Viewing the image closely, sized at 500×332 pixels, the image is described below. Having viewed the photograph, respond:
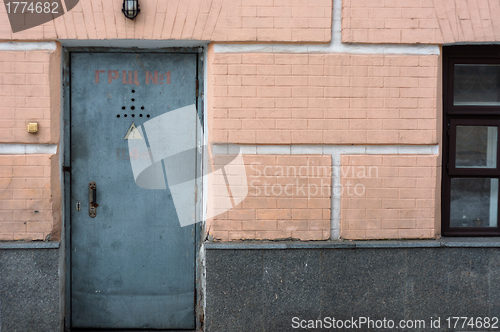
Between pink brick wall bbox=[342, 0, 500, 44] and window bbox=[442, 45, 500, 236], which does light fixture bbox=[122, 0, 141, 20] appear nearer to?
pink brick wall bbox=[342, 0, 500, 44]

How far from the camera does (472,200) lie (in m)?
3.42

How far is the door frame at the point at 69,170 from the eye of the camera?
320 cm

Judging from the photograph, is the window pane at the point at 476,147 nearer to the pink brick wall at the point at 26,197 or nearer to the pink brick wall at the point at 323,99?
the pink brick wall at the point at 323,99

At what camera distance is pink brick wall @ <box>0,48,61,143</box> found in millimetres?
2988

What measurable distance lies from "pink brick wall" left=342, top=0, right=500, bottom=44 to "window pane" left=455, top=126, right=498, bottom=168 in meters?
0.83

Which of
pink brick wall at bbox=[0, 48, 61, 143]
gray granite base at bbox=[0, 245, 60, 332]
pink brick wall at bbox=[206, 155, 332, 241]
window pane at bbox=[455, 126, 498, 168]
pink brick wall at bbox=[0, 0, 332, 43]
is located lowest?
gray granite base at bbox=[0, 245, 60, 332]

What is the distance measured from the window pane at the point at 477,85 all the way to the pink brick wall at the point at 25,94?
371cm

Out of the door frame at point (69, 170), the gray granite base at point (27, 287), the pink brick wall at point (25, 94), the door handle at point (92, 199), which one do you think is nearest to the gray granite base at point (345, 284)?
the door frame at point (69, 170)

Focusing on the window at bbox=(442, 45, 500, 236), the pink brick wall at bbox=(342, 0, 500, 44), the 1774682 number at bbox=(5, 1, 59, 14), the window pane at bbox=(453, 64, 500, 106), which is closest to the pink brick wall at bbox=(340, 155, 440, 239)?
the window at bbox=(442, 45, 500, 236)

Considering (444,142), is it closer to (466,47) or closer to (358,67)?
(466,47)

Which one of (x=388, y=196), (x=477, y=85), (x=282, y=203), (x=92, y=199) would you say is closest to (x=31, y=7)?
(x=92, y=199)

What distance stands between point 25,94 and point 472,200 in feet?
13.8

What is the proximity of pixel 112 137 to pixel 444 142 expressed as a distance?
10.3 feet

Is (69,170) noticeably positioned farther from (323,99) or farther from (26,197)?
(323,99)
